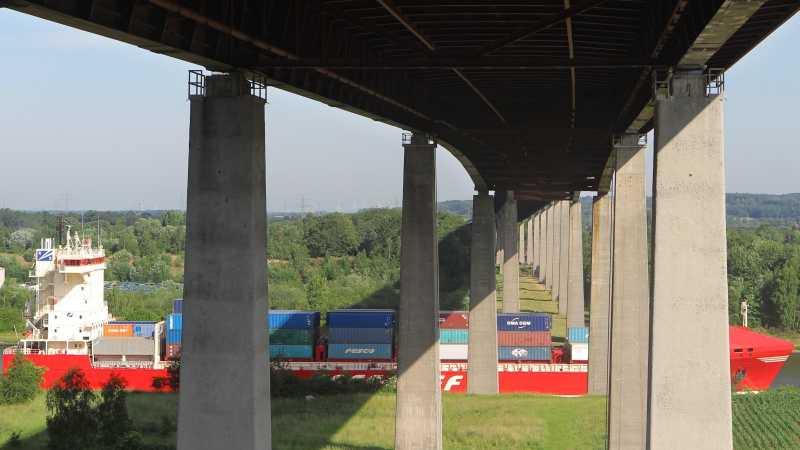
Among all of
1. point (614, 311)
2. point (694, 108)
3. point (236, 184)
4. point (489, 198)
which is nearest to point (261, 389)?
point (236, 184)

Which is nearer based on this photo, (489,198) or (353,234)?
A: (489,198)

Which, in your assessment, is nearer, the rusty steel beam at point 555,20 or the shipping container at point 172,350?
the rusty steel beam at point 555,20

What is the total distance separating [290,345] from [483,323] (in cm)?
1325

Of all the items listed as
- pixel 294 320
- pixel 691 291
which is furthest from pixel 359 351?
pixel 691 291

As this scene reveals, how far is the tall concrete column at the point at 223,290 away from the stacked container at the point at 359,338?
4502cm

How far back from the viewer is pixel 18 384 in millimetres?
58031

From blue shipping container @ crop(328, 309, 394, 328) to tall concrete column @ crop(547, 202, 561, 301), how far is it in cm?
4830

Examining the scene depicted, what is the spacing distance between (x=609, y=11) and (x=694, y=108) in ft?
11.9

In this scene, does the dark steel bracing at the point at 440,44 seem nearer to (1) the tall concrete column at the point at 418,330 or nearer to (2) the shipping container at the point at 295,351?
(1) the tall concrete column at the point at 418,330

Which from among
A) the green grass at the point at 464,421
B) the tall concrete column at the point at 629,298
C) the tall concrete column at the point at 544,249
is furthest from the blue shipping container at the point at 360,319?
the tall concrete column at the point at 544,249

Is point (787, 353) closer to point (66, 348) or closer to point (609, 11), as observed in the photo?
point (66, 348)

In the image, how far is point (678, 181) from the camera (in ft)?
66.5

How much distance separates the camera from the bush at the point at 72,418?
39.1 m

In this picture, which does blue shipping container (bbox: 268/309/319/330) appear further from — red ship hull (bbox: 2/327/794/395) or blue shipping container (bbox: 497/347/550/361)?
blue shipping container (bbox: 497/347/550/361)
